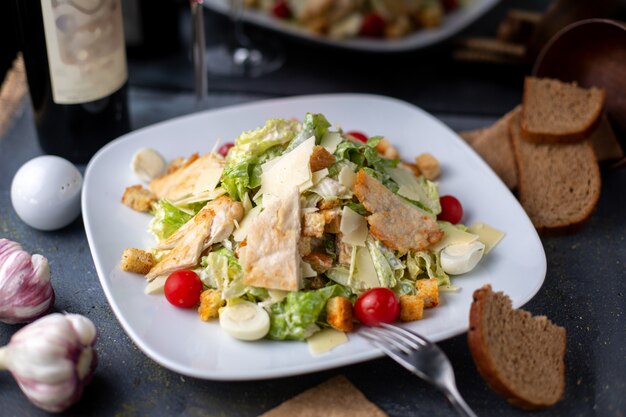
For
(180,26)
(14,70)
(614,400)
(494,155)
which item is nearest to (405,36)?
(494,155)

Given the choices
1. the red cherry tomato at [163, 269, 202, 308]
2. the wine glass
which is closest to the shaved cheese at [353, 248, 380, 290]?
the red cherry tomato at [163, 269, 202, 308]

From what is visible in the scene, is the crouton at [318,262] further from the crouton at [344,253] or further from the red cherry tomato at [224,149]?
the red cherry tomato at [224,149]

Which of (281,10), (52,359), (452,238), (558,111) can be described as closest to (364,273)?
(452,238)

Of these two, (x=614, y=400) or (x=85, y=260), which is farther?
(x=85, y=260)

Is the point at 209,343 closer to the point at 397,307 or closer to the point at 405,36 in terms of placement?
the point at 397,307

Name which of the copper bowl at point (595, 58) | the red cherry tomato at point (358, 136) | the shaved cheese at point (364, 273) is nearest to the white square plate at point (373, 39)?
the copper bowl at point (595, 58)

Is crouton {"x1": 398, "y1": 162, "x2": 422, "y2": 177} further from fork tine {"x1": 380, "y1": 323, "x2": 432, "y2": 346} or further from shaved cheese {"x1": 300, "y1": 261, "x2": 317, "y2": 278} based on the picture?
fork tine {"x1": 380, "y1": 323, "x2": 432, "y2": 346}
